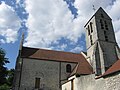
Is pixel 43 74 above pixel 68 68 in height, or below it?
below

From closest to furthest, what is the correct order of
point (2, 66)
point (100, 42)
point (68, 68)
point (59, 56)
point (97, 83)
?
point (97, 83)
point (2, 66)
point (68, 68)
point (100, 42)
point (59, 56)

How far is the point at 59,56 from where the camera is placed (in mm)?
28578

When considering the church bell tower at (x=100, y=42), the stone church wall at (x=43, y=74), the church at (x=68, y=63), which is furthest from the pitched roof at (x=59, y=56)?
the church bell tower at (x=100, y=42)

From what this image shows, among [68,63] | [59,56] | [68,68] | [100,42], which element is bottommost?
[68,68]

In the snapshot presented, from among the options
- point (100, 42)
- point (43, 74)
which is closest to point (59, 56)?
point (43, 74)

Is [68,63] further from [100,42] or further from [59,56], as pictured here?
[100,42]

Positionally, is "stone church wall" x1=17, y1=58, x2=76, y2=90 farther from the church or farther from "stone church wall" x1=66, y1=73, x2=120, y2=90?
"stone church wall" x1=66, y1=73, x2=120, y2=90

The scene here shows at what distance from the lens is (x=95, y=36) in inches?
1125

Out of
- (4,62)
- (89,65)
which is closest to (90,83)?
(89,65)

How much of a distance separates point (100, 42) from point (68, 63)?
7100mm

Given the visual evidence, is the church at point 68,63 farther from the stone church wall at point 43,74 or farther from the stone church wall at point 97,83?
the stone church wall at point 97,83

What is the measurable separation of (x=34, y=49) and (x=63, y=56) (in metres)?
5.80

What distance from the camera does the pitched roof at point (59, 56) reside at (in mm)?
25289

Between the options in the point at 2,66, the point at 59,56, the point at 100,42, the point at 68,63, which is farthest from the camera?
the point at 59,56
